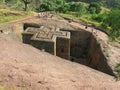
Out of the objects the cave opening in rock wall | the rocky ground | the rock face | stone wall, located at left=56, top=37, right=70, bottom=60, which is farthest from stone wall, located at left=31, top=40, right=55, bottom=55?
the rock face

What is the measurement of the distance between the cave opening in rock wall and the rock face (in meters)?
5.00

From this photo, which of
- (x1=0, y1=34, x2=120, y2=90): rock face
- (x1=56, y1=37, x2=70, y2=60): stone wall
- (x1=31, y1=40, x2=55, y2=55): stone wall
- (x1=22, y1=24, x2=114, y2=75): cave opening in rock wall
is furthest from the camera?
(x1=56, y1=37, x2=70, y2=60): stone wall

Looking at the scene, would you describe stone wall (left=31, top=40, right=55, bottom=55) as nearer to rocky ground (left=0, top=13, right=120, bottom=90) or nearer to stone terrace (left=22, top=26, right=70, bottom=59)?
stone terrace (left=22, top=26, right=70, bottom=59)

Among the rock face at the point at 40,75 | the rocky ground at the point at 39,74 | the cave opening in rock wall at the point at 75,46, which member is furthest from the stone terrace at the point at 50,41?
the rock face at the point at 40,75

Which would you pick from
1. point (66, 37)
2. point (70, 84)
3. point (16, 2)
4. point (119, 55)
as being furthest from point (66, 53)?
point (16, 2)

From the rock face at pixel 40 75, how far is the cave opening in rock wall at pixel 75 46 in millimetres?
5001

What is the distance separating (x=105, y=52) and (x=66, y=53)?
3.89 metres

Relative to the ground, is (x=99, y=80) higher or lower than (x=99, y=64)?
higher

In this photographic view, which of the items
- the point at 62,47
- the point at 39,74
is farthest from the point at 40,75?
the point at 62,47

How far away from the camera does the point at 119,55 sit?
→ 22.0 metres

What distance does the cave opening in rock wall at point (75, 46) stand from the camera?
20.2 m

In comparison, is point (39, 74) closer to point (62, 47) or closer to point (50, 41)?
point (50, 41)

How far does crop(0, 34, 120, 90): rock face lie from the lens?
36.2ft

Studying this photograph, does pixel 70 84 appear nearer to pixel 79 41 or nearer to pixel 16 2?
pixel 79 41
